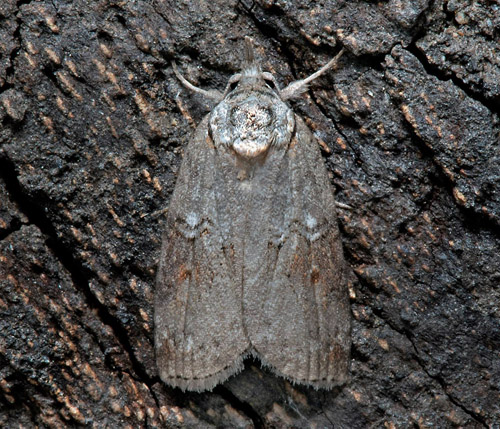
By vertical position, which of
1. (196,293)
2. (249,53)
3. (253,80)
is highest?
(249,53)

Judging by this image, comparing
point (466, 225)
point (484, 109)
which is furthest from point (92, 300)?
point (484, 109)

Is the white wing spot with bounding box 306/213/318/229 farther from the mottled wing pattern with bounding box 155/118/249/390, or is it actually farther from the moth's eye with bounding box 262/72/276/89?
the moth's eye with bounding box 262/72/276/89

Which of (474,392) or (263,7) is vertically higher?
(263,7)

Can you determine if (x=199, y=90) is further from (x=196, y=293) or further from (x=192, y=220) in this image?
(x=196, y=293)

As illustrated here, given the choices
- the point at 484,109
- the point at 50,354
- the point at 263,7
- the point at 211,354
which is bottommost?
the point at 50,354

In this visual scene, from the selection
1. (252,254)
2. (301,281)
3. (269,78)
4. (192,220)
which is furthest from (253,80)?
(301,281)

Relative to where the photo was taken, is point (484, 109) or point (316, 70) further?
point (316, 70)

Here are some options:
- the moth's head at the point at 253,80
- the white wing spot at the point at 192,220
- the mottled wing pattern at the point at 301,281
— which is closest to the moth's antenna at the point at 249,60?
the moth's head at the point at 253,80

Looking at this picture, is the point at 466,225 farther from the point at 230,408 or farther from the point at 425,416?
the point at 230,408
